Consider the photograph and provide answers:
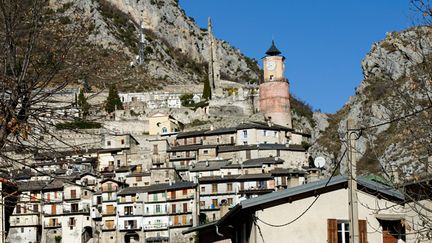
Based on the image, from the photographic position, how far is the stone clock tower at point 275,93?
133250 millimetres

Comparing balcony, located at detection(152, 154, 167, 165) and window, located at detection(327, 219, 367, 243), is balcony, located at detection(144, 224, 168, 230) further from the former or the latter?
window, located at detection(327, 219, 367, 243)

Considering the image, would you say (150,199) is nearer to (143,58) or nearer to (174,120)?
(174,120)

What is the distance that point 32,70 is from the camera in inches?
467

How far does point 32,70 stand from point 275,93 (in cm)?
12212

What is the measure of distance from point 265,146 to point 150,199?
21.9 metres

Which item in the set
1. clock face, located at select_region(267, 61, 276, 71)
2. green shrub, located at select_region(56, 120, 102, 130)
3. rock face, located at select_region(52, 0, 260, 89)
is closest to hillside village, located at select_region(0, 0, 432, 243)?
green shrub, located at select_region(56, 120, 102, 130)

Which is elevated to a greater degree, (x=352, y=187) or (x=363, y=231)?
(x=352, y=187)

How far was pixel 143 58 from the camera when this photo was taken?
170875 mm

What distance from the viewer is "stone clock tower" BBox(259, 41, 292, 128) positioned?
133250mm

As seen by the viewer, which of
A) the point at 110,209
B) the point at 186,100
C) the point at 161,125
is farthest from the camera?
the point at 186,100

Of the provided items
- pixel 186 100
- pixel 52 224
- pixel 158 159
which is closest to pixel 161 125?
pixel 158 159

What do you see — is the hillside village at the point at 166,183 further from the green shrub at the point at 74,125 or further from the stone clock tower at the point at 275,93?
the green shrub at the point at 74,125

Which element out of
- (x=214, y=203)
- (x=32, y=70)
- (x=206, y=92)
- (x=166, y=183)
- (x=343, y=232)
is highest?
(x=206, y=92)

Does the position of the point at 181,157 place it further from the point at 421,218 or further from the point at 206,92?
the point at 421,218
